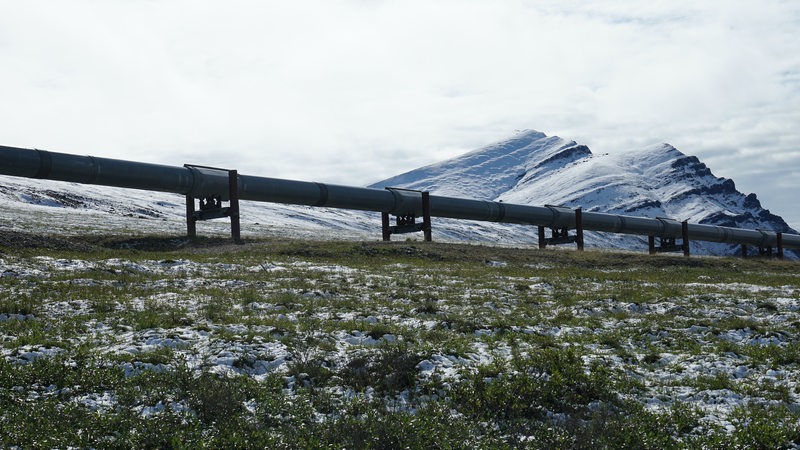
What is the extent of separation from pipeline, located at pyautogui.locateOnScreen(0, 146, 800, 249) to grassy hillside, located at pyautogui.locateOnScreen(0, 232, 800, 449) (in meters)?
9.46

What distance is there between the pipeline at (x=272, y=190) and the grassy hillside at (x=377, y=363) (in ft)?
31.0

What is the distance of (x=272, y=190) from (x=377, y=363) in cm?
2520

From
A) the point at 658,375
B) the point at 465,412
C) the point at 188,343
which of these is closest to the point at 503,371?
the point at 465,412

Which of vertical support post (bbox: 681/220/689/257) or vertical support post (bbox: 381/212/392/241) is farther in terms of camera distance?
vertical support post (bbox: 681/220/689/257)

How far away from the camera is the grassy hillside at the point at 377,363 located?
936 cm

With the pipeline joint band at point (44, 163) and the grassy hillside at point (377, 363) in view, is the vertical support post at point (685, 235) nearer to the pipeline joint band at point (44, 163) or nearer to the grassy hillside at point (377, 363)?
the grassy hillside at point (377, 363)

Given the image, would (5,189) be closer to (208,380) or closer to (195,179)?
(195,179)

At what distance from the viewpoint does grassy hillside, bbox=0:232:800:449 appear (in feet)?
30.7

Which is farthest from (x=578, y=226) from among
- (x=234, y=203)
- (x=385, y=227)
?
(x=234, y=203)

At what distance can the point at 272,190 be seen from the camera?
35969 mm

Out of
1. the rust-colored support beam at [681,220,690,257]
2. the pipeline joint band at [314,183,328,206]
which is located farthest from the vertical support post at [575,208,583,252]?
the pipeline joint band at [314,183,328,206]

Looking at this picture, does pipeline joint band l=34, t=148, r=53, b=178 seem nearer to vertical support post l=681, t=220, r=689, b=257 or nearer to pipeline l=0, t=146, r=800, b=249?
pipeline l=0, t=146, r=800, b=249

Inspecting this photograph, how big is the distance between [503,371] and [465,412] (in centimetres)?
145

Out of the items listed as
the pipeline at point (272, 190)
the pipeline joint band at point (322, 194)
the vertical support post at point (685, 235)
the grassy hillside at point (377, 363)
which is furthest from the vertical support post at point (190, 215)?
the vertical support post at point (685, 235)
